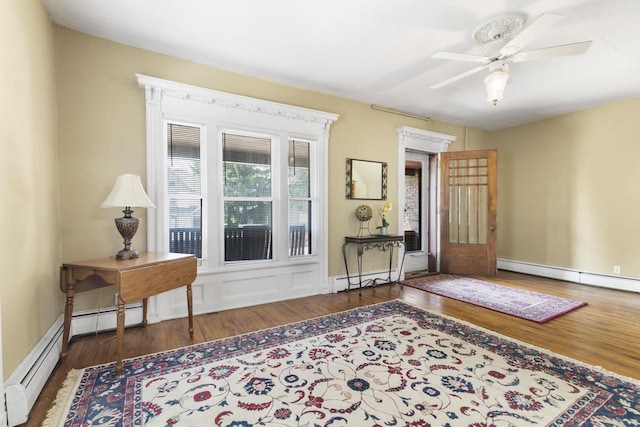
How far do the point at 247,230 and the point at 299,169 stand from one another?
3.44ft

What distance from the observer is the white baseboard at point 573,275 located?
13.5ft

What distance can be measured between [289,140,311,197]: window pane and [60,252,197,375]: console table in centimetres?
167

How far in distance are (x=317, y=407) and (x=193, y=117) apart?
9.38 ft

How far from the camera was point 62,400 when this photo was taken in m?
1.68

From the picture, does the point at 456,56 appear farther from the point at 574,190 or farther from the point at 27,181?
the point at 574,190

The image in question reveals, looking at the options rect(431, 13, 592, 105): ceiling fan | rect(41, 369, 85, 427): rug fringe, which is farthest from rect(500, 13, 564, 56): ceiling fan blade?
rect(41, 369, 85, 427): rug fringe

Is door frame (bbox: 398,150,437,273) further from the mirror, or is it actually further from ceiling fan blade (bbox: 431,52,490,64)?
ceiling fan blade (bbox: 431,52,490,64)

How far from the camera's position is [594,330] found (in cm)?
274

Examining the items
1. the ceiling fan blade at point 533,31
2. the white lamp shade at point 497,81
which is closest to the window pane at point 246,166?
the white lamp shade at point 497,81

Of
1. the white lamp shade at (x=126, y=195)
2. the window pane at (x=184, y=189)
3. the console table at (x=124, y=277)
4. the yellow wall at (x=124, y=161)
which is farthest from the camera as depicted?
the window pane at (x=184, y=189)

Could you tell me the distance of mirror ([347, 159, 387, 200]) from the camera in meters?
4.15

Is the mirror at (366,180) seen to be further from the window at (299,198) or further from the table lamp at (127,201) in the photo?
the table lamp at (127,201)

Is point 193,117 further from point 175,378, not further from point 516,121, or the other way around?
point 516,121

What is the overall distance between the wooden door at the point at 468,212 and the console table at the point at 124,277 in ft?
14.3
